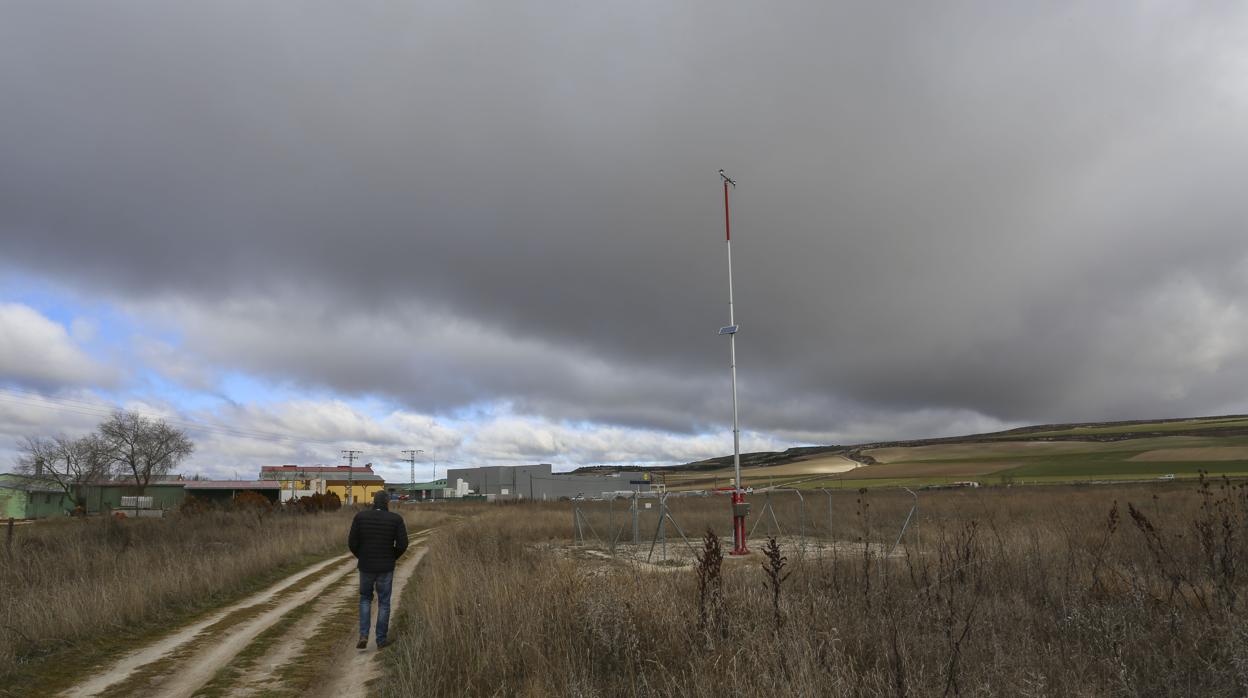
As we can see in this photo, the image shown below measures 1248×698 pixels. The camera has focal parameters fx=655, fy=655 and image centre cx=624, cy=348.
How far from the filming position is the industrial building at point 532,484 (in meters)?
124

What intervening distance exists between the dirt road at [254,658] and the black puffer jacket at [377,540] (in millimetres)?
1339

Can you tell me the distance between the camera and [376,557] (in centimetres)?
1067

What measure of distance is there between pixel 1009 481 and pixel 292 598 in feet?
266

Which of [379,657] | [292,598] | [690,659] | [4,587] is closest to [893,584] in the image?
[690,659]

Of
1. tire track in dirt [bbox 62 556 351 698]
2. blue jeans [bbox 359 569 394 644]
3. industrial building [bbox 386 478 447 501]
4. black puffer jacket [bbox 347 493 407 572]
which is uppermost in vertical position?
black puffer jacket [bbox 347 493 407 572]

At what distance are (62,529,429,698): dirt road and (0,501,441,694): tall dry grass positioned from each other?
42.1 inches

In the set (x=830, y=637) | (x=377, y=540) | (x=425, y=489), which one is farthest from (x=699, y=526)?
(x=425, y=489)

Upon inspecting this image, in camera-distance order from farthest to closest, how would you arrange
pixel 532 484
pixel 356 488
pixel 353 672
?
pixel 532 484
pixel 356 488
pixel 353 672

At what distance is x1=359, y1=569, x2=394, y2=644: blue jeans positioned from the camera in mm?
10602

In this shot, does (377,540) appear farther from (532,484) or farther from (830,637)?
(532,484)

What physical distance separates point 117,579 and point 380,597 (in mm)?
8349

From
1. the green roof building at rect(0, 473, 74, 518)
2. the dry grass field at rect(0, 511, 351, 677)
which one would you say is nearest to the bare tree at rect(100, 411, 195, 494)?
the green roof building at rect(0, 473, 74, 518)

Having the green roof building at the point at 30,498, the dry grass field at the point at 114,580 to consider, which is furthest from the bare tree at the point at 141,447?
the dry grass field at the point at 114,580

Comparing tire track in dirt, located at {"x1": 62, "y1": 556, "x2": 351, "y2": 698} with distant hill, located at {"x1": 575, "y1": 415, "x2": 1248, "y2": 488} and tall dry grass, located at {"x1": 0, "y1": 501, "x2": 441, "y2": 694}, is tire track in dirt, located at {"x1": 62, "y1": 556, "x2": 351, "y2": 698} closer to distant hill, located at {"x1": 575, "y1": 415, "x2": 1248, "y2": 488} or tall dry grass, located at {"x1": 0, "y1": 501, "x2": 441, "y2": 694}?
tall dry grass, located at {"x1": 0, "y1": 501, "x2": 441, "y2": 694}
